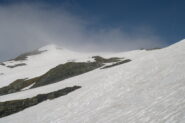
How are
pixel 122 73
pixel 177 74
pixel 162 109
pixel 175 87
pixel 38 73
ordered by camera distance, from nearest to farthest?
pixel 162 109
pixel 175 87
pixel 177 74
pixel 122 73
pixel 38 73

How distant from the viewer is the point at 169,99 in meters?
15.0

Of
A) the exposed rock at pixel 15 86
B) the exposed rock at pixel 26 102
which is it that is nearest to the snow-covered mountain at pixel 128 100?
the exposed rock at pixel 26 102

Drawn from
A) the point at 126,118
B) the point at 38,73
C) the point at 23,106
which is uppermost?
the point at 38,73

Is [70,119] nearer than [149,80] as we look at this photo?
Yes

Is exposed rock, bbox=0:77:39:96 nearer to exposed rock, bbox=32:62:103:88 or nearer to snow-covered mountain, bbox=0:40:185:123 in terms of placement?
exposed rock, bbox=32:62:103:88

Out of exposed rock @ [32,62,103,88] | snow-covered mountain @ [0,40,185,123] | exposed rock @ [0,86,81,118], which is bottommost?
snow-covered mountain @ [0,40,185,123]

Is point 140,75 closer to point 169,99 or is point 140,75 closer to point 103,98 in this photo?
point 103,98

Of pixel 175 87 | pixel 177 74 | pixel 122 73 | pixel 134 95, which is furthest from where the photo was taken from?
pixel 122 73

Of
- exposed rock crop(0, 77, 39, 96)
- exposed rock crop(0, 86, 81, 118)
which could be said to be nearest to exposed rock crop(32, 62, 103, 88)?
exposed rock crop(0, 77, 39, 96)

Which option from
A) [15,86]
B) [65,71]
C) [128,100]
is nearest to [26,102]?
[128,100]

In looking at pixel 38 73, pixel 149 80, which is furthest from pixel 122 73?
pixel 38 73

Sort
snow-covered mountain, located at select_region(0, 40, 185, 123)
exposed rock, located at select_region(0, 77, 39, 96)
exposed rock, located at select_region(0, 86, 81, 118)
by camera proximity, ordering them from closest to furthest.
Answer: snow-covered mountain, located at select_region(0, 40, 185, 123)
exposed rock, located at select_region(0, 86, 81, 118)
exposed rock, located at select_region(0, 77, 39, 96)

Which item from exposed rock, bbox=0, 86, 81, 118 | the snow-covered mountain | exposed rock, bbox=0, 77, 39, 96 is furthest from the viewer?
exposed rock, bbox=0, 77, 39, 96

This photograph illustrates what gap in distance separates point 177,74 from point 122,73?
840 cm
